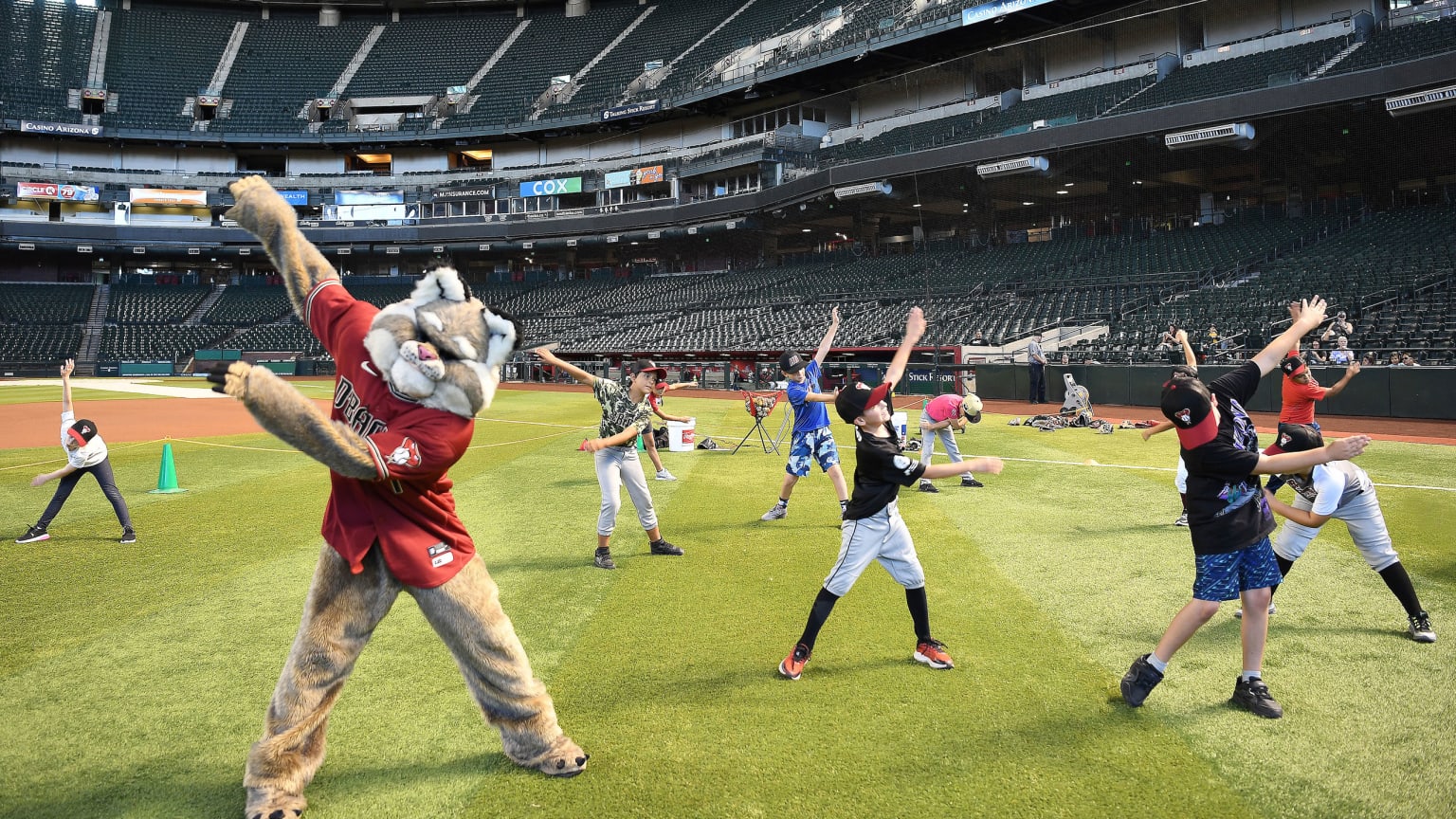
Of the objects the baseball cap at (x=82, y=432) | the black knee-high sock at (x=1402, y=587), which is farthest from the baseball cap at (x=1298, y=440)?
the baseball cap at (x=82, y=432)

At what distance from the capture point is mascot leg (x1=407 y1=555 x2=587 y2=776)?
374 cm

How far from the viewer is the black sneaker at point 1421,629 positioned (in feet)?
18.4

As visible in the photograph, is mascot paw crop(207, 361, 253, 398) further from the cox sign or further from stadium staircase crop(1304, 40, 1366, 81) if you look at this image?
the cox sign

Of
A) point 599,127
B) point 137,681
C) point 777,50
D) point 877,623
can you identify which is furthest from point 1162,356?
point 599,127

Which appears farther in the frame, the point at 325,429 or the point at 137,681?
the point at 137,681

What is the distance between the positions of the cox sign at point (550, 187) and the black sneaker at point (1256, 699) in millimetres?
56537

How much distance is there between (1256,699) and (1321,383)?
1955 cm

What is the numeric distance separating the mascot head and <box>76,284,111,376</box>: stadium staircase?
59332mm

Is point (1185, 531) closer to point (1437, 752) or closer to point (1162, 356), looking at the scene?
point (1437, 752)

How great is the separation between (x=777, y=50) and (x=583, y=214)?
1643cm

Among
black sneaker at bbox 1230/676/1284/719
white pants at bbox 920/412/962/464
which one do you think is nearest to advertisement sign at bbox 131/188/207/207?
white pants at bbox 920/412/962/464

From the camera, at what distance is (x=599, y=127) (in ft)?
193

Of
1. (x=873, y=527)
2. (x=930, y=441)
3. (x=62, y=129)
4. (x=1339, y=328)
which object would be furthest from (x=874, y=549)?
(x=62, y=129)

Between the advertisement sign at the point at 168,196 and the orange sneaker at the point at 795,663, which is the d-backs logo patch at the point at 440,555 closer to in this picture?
the orange sneaker at the point at 795,663
